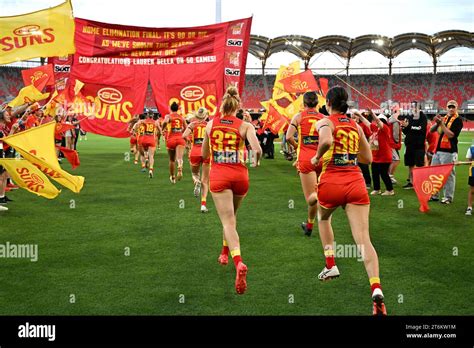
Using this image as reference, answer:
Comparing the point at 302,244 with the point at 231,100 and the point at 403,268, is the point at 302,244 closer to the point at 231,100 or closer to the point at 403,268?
the point at 403,268

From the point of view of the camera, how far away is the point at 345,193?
4738 millimetres

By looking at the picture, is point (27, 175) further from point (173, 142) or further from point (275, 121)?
point (275, 121)

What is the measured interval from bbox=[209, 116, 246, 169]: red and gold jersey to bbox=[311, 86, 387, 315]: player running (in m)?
1.08

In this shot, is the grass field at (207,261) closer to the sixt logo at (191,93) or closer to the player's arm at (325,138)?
the player's arm at (325,138)

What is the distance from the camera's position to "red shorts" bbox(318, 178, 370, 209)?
4.72m

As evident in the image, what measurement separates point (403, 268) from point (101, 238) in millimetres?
4477

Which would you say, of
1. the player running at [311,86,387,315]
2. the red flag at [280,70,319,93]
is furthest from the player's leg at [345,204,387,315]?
the red flag at [280,70,319,93]

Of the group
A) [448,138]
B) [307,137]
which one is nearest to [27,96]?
[307,137]

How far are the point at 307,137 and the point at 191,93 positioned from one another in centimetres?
1125

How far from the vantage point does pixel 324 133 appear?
185 inches

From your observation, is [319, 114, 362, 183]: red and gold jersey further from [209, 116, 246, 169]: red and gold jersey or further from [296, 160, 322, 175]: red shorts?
[296, 160, 322, 175]: red shorts

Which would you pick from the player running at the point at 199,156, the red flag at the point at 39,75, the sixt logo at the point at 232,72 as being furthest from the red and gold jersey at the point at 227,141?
the sixt logo at the point at 232,72
